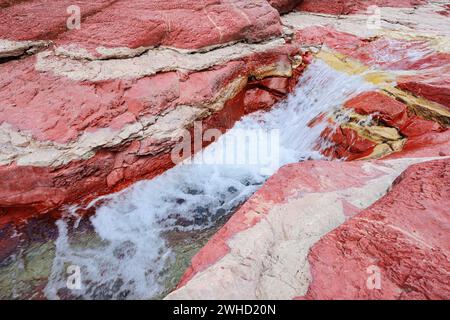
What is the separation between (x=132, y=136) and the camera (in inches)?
112

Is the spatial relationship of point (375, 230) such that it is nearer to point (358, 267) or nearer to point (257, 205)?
point (358, 267)

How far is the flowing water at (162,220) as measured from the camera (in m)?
2.08

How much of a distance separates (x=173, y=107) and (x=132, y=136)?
1.72 feet

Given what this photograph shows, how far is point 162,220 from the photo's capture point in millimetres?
2625

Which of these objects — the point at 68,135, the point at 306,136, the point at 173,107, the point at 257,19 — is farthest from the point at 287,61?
the point at 68,135

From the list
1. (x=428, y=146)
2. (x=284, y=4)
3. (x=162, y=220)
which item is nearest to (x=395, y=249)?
(x=428, y=146)

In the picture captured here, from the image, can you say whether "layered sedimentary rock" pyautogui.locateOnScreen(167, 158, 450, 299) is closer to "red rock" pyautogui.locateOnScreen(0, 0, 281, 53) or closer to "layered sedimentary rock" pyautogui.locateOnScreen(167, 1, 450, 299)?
"layered sedimentary rock" pyautogui.locateOnScreen(167, 1, 450, 299)

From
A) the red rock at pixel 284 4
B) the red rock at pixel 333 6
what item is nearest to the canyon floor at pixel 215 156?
the red rock at pixel 284 4

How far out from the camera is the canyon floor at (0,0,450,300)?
4.65 feet

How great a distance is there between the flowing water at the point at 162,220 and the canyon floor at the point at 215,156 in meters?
0.01

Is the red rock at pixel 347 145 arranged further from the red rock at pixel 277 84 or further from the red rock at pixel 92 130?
the red rock at pixel 92 130

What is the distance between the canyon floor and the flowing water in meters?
0.01

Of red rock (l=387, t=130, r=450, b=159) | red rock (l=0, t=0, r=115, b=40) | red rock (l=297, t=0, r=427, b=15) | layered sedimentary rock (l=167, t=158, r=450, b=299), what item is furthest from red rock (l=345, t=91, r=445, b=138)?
red rock (l=297, t=0, r=427, b=15)

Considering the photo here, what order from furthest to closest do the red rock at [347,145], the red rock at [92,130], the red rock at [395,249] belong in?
the red rock at [347,145] → the red rock at [92,130] → the red rock at [395,249]
